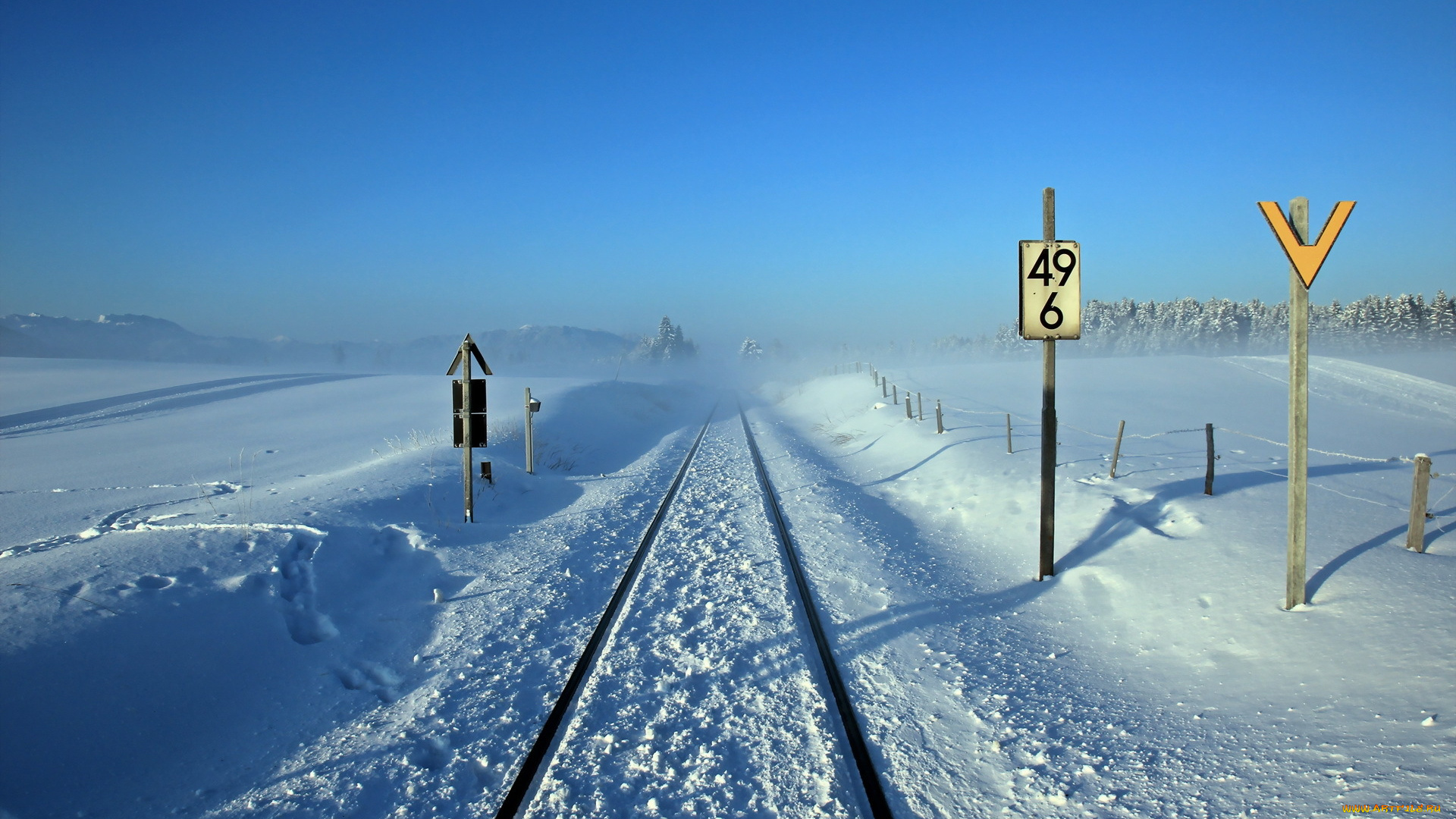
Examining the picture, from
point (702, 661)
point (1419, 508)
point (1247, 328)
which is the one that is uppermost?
point (1247, 328)

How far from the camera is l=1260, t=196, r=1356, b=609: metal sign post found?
5.04m

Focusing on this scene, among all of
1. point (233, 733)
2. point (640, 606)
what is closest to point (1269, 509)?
point (640, 606)

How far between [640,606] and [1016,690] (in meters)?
3.55

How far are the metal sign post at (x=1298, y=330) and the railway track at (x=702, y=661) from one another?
4.19 metres

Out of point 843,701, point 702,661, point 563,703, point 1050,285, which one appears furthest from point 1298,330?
point 563,703

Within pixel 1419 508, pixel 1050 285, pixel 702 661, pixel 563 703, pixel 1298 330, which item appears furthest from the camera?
pixel 1050 285

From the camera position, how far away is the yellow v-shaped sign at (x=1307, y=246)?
16.4ft

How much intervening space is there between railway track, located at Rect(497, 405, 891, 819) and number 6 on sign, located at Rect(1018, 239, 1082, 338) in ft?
13.3

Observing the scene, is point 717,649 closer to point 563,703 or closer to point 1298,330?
point 563,703

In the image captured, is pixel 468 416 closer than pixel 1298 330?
No

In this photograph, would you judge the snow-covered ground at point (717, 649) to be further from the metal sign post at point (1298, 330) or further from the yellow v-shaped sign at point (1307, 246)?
the yellow v-shaped sign at point (1307, 246)

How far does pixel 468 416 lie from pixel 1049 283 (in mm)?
8769

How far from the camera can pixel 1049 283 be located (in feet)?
22.3

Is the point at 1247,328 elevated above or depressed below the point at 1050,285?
above
